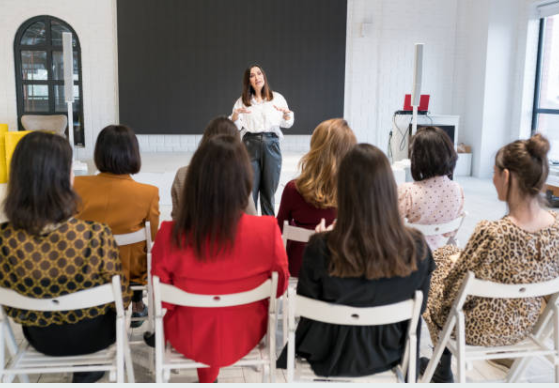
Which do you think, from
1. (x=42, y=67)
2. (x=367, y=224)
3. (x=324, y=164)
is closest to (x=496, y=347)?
(x=367, y=224)

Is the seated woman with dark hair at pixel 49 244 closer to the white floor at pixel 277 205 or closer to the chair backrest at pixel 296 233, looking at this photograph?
the white floor at pixel 277 205

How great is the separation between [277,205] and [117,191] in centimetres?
381

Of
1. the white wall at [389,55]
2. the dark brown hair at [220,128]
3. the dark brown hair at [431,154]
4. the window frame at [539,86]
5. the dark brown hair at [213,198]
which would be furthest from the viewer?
the white wall at [389,55]

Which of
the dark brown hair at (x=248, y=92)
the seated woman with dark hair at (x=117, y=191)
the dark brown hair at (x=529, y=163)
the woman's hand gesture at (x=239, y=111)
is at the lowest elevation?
the seated woman with dark hair at (x=117, y=191)

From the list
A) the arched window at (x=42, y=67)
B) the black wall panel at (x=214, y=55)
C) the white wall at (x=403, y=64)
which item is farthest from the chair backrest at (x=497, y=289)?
the arched window at (x=42, y=67)

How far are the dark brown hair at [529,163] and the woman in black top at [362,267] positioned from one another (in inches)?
17.6

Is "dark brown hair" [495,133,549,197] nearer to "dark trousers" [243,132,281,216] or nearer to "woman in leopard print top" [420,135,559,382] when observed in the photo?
"woman in leopard print top" [420,135,559,382]

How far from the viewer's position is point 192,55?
7234 millimetres

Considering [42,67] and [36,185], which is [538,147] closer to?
[36,185]

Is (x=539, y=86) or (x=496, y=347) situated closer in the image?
(x=496, y=347)

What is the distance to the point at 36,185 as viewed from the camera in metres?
1.65

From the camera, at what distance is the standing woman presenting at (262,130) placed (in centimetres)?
428

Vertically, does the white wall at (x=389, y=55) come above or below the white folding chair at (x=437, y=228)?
above

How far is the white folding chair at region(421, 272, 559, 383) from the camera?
1.74 m
